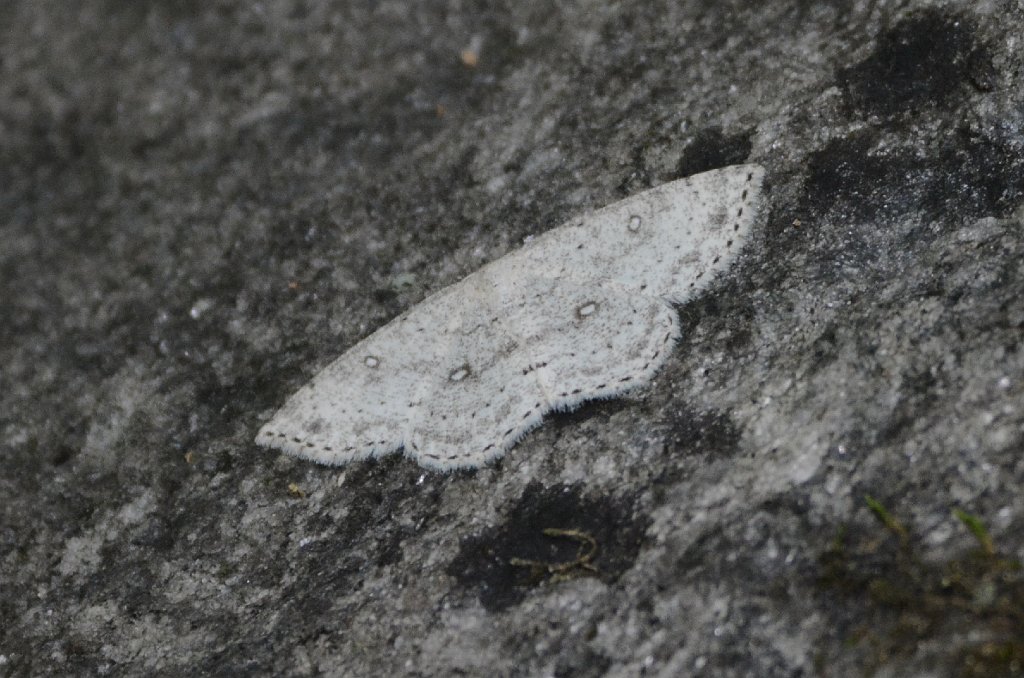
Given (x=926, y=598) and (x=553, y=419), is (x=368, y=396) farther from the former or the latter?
(x=926, y=598)

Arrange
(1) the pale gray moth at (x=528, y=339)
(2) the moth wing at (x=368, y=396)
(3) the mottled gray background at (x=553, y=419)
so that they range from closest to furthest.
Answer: (3) the mottled gray background at (x=553, y=419), (1) the pale gray moth at (x=528, y=339), (2) the moth wing at (x=368, y=396)

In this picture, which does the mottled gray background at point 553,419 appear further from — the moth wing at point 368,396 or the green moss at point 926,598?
the moth wing at point 368,396

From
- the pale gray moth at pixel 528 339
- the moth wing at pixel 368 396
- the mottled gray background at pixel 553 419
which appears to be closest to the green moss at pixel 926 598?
the mottled gray background at pixel 553 419

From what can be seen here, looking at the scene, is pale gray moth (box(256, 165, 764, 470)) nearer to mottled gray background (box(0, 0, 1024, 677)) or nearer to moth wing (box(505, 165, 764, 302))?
moth wing (box(505, 165, 764, 302))

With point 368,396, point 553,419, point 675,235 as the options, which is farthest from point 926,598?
point 368,396

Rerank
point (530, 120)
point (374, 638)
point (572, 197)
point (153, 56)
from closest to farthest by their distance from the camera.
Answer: point (374, 638)
point (572, 197)
point (530, 120)
point (153, 56)

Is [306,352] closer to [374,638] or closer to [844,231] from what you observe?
[374,638]

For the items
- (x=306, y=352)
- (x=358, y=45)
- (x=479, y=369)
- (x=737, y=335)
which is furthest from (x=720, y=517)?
(x=358, y=45)
